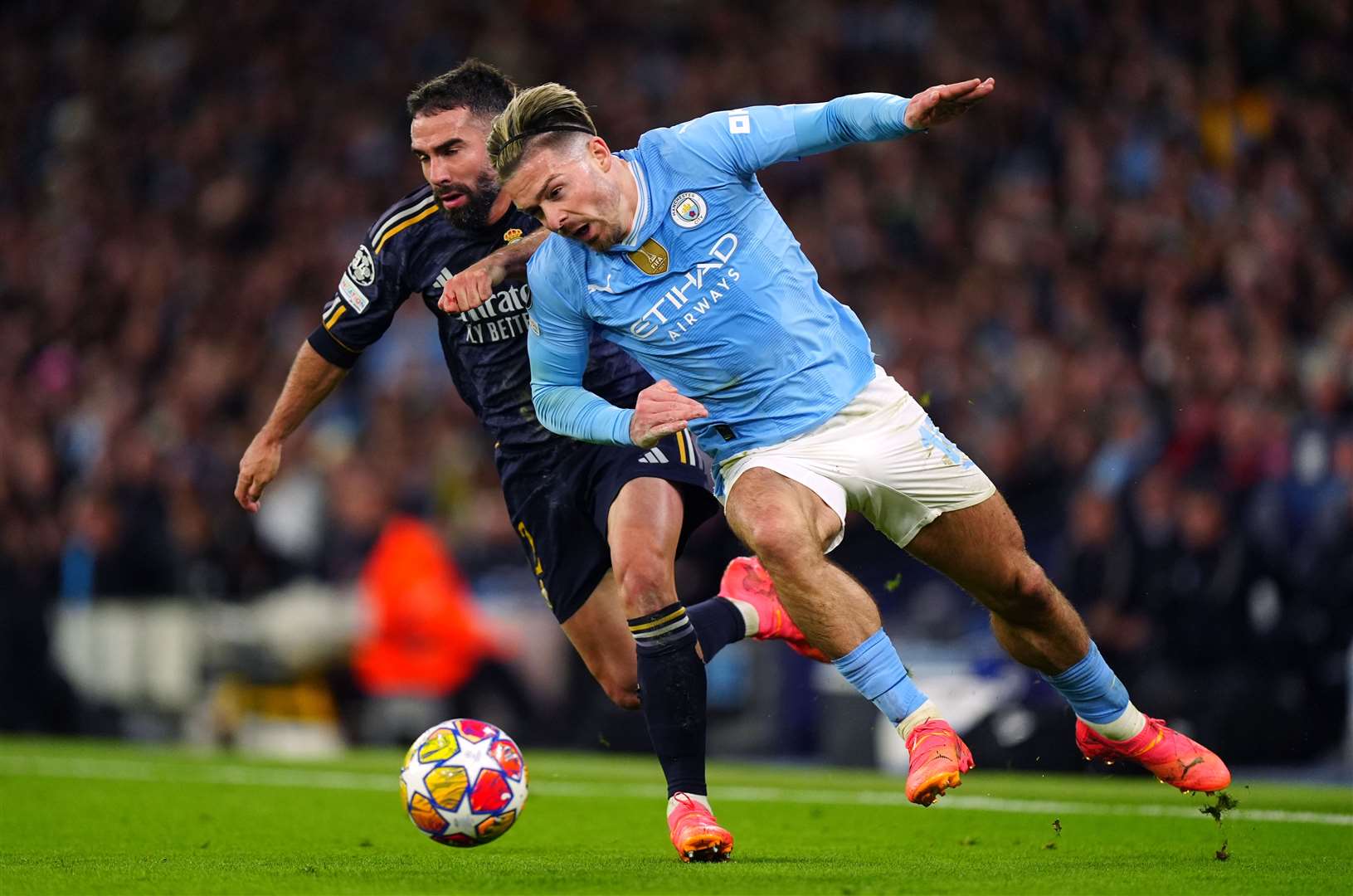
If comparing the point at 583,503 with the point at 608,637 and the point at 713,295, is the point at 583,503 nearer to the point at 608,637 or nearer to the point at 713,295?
the point at 608,637

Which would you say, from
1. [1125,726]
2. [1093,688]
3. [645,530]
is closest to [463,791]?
[645,530]

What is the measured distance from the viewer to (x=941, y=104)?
5.41m

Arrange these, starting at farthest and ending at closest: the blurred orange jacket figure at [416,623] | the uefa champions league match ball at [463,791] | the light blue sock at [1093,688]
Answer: the blurred orange jacket figure at [416,623]
the light blue sock at [1093,688]
the uefa champions league match ball at [463,791]

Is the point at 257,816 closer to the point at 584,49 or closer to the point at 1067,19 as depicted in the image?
the point at 1067,19

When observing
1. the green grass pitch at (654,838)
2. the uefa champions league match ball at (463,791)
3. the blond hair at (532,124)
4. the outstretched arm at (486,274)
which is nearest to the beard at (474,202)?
the outstretched arm at (486,274)

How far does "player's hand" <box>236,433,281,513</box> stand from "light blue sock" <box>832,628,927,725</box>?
91.1 inches

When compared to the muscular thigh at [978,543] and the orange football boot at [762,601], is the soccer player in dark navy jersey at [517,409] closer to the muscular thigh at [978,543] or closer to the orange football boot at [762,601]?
the orange football boot at [762,601]

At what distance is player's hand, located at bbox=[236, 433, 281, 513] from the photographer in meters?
6.68

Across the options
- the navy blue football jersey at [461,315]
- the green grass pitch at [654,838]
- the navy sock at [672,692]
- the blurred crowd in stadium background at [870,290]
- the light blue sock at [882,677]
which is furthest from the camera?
the blurred crowd in stadium background at [870,290]

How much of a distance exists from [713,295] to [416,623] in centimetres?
777

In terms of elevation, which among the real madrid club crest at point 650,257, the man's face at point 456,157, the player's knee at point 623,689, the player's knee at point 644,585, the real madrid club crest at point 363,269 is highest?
the man's face at point 456,157

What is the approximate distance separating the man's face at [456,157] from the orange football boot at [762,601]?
5.58 ft

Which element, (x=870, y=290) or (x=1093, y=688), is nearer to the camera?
(x=1093, y=688)

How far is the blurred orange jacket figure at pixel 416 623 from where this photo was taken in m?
12.9
